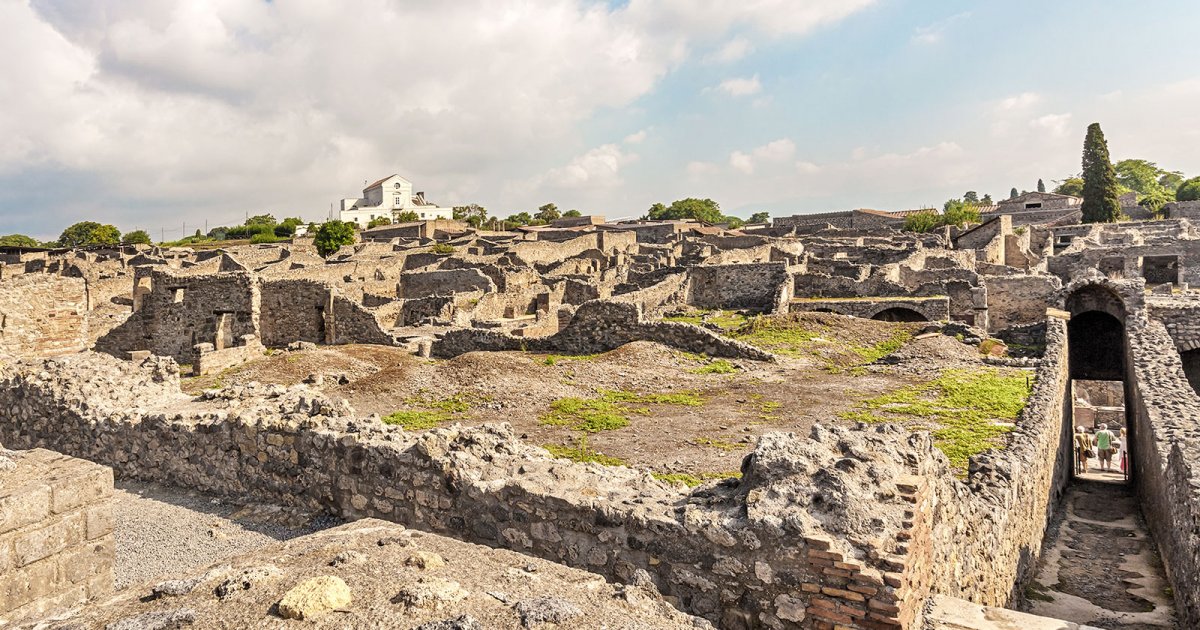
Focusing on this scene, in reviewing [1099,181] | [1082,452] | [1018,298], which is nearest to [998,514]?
[1082,452]

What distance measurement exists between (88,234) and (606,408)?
102 m

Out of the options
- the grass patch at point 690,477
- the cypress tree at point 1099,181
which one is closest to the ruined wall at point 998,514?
the grass patch at point 690,477

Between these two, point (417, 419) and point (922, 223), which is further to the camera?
point (922, 223)

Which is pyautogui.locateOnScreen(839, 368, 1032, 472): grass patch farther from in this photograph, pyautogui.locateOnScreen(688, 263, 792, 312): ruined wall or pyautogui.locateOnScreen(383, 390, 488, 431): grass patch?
pyautogui.locateOnScreen(688, 263, 792, 312): ruined wall

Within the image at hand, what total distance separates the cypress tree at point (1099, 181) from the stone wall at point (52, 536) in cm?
7467

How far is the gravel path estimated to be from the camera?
7070 mm

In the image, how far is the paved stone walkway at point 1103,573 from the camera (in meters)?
8.67

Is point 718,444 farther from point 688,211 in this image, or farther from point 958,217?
point 688,211

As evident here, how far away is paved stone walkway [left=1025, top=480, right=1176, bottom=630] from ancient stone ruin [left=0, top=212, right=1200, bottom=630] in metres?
0.07

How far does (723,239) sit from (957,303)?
103ft

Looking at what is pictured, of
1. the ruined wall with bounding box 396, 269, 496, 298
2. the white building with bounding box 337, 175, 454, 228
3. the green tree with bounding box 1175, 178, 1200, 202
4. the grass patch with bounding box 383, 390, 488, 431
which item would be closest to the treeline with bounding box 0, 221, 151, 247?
the white building with bounding box 337, 175, 454, 228

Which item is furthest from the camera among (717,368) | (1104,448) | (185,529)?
(1104,448)

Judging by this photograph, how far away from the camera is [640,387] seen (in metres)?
14.5

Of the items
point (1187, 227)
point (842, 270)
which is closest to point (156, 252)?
point (842, 270)
